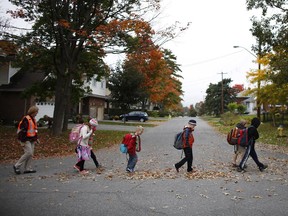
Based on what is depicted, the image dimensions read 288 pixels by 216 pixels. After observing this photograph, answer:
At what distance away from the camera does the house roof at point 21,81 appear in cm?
2662

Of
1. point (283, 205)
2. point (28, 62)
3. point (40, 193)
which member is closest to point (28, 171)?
point (40, 193)

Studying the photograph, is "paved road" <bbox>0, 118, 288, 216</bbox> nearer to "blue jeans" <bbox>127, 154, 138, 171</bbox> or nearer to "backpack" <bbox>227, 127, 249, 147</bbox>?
"blue jeans" <bbox>127, 154, 138, 171</bbox>

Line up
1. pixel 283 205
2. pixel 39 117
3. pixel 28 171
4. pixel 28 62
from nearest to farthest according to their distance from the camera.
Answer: pixel 283 205
pixel 28 171
pixel 28 62
pixel 39 117

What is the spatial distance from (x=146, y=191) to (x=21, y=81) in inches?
938

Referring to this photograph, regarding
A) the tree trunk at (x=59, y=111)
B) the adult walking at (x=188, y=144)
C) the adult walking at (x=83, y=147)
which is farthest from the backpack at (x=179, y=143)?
the tree trunk at (x=59, y=111)

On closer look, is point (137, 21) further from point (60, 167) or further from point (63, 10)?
point (60, 167)

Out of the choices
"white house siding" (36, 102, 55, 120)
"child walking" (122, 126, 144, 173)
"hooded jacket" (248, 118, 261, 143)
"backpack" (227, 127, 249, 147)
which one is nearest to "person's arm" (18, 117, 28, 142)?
"child walking" (122, 126, 144, 173)

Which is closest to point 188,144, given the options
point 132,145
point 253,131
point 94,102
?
point 132,145

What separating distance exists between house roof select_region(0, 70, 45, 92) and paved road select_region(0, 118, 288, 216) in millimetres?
17648

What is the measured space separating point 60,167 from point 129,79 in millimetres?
29323

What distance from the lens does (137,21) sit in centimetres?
1781

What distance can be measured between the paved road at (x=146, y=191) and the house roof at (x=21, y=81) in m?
17.6

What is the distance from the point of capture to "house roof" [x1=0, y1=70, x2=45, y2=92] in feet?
87.3

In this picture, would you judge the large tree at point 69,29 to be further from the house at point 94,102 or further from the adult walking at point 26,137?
the house at point 94,102
